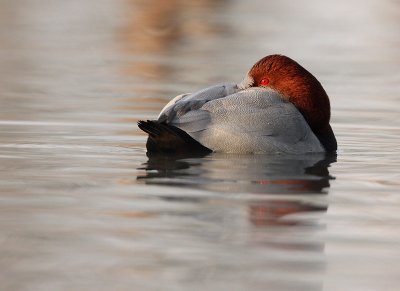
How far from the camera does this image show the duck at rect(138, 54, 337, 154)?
755cm

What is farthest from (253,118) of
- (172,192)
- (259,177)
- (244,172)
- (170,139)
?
(172,192)

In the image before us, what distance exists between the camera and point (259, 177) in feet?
22.4

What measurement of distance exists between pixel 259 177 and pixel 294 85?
4.80ft

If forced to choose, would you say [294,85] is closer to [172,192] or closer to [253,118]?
[253,118]

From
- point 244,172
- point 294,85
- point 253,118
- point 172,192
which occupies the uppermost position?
point 294,85

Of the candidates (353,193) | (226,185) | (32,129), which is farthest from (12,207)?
(32,129)

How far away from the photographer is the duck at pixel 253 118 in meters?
7.55

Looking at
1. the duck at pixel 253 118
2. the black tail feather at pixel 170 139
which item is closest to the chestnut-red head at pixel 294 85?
the duck at pixel 253 118

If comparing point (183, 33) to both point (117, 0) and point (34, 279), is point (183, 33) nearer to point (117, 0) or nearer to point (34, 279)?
point (117, 0)

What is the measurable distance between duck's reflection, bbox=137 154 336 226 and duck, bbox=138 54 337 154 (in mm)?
81

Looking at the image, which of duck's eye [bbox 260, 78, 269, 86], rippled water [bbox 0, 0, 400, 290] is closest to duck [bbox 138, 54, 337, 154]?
duck's eye [bbox 260, 78, 269, 86]

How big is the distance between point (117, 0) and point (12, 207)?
20.1m

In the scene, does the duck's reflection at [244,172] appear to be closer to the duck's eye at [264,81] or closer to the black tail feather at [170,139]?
the black tail feather at [170,139]

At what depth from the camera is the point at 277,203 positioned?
5887 mm
